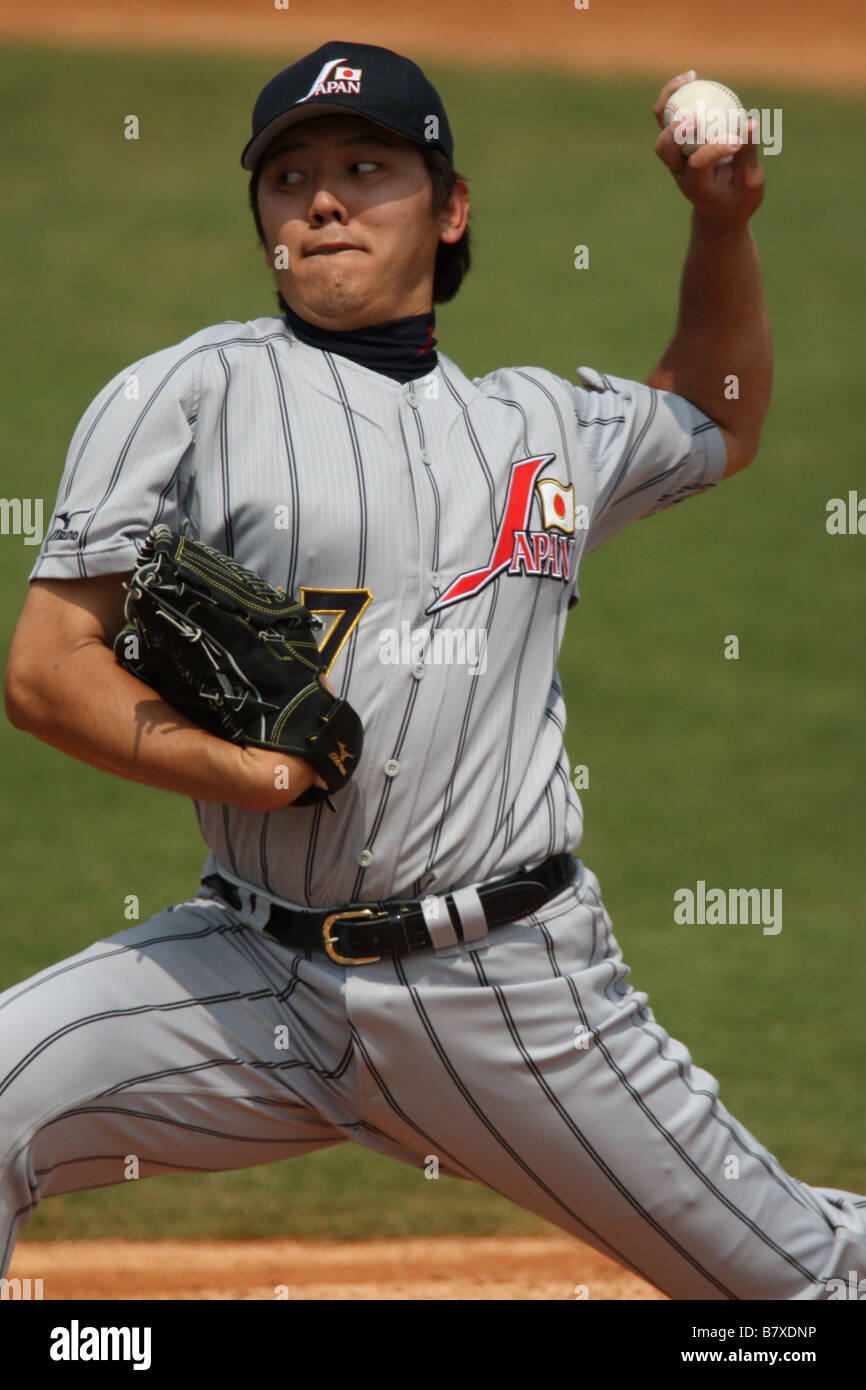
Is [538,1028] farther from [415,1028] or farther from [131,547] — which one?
[131,547]

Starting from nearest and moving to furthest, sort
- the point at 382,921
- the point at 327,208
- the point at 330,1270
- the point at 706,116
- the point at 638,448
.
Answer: the point at 382,921
the point at 327,208
the point at 706,116
the point at 638,448
the point at 330,1270

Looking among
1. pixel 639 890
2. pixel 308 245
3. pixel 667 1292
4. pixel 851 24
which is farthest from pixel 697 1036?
pixel 851 24

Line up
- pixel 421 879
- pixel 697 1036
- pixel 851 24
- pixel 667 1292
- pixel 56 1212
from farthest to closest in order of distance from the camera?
pixel 851 24 → pixel 697 1036 → pixel 56 1212 → pixel 667 1292 → pixel 421 879

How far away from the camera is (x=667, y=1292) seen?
2373mm

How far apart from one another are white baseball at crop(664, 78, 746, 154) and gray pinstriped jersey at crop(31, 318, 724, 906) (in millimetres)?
572

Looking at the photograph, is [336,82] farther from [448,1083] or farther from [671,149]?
[448,1083]

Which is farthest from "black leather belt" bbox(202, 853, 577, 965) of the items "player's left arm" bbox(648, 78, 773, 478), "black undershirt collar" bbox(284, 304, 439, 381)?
"player's left arm" bbox(648, 78, 773, 478)

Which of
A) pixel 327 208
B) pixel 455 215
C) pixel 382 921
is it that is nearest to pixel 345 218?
pixel 327 208

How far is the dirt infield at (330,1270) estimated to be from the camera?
3422 millimetres

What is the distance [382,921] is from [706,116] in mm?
1333

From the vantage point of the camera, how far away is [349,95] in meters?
2.32

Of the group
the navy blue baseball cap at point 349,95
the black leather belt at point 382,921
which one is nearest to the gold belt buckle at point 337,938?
the black leather belt at point 382,921

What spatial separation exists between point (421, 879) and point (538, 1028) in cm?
27

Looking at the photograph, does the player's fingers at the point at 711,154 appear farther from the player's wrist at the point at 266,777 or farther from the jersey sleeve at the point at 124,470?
the player's wrist at the point at 266,777
